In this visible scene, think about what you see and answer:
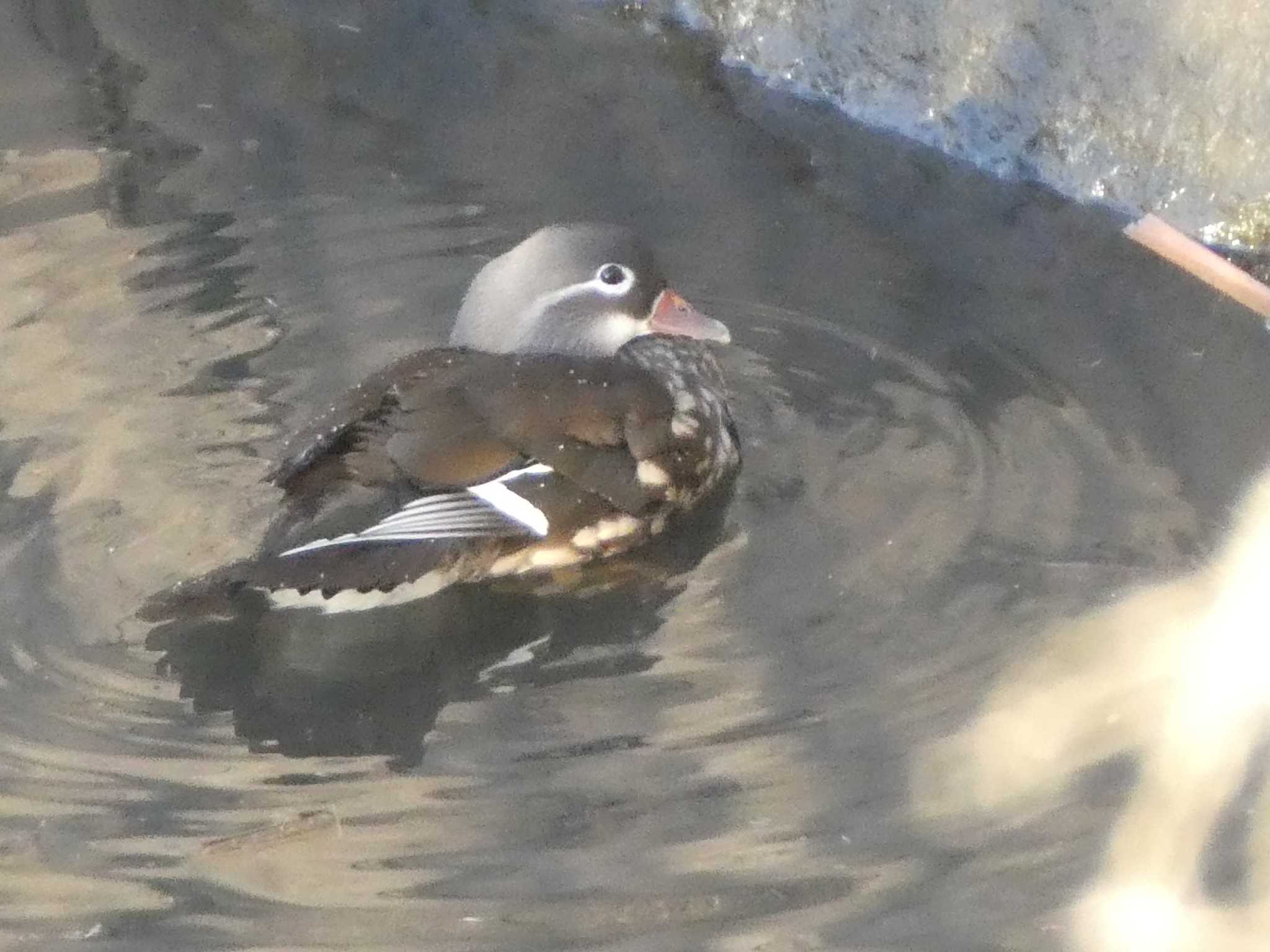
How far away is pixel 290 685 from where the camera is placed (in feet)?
9.61

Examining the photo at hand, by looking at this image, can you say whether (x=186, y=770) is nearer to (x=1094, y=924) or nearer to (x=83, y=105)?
(x=1094, y=924)

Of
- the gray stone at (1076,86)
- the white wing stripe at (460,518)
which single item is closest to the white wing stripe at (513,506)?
the white wing stripe at (460,518)

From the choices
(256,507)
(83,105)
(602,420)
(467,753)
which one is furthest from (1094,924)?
(83,105)

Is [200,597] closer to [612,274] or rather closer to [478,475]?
[478,475]

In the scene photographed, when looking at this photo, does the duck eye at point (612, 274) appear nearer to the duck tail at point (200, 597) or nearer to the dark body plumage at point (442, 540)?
the dark body plumage at point (442, 540)

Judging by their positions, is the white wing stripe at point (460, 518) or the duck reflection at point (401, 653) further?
the white wing stripe at point (460, 518)

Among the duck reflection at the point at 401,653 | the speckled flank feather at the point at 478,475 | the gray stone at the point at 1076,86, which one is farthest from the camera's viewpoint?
the gray stone at the point at 1076,86

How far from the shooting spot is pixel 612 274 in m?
3.57

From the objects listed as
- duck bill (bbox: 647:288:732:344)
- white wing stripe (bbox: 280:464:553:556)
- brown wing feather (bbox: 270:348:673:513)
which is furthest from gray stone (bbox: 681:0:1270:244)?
white wing stripe (bbox: 280:464:553:556)

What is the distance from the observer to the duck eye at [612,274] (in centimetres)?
356

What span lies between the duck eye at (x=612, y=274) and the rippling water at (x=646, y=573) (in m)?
0.34

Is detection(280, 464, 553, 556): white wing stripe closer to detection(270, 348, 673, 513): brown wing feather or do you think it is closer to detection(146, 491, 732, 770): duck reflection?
detection(270, 348, 673, 513): brown wing feather

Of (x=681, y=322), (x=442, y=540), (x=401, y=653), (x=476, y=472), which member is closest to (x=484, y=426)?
(x=476, y=472)

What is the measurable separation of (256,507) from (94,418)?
0.40 metres
